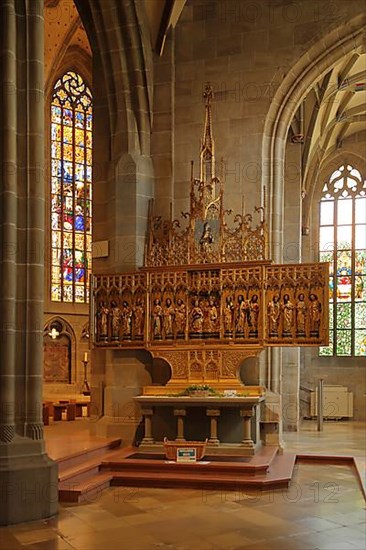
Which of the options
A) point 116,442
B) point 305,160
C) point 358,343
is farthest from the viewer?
point 358,343

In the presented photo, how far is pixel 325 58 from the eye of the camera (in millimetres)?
11711

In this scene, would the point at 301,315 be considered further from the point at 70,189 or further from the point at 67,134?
the point at 67,134

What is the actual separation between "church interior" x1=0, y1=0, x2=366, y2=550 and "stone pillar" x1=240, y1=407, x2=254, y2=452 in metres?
0.06

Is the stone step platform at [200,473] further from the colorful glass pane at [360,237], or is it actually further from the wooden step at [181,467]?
the colorful glass pane at [360,237]

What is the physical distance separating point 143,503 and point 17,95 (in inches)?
174

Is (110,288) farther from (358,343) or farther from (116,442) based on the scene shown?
(358,343)

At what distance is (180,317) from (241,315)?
905mm

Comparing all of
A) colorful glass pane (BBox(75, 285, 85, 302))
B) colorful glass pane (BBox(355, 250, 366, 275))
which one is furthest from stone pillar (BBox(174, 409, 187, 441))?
colorful glass pane (BBox(355, 250, 366, 275))

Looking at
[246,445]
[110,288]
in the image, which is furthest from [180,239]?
[246,445]

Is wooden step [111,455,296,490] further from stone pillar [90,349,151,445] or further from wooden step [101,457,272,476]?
stone pillar [90,349,151,445]

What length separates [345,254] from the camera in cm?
2183

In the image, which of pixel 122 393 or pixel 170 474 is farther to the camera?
pixel 122 393

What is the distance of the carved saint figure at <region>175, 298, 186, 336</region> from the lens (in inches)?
412

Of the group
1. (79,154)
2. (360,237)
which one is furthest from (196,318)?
(79,154)
